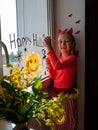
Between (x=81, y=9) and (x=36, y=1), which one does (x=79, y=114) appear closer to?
(x=81, y=9)

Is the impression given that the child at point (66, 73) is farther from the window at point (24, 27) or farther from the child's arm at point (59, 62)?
the window at point (24, 27)

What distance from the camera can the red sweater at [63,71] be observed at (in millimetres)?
1600

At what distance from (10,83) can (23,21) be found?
0.85 m

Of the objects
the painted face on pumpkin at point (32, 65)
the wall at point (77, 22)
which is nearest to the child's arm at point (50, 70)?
the wall at point (77, 22)

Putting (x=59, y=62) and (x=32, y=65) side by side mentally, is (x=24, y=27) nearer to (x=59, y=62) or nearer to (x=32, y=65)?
(x=59, y=62)

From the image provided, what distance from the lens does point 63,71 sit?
1.70 m

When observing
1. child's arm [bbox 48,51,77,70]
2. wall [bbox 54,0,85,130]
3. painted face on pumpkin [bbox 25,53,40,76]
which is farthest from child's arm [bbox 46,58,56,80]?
painted face on pumpkin [bbox 25,53,40,76]

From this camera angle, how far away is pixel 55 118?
87 cm
